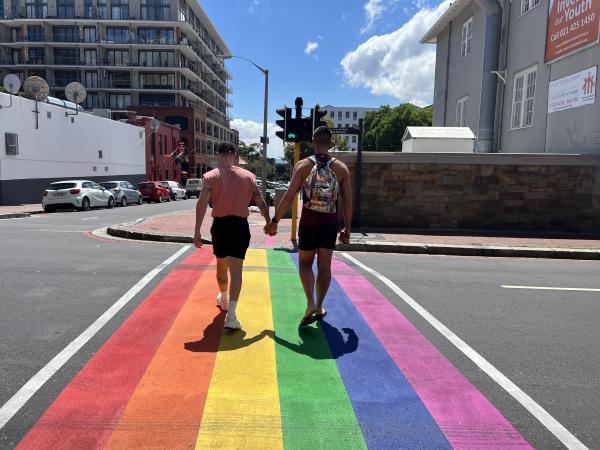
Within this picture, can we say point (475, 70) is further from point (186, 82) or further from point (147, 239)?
point (186, 82)

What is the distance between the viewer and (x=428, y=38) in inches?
1093

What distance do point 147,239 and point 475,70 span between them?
16897 millimetres

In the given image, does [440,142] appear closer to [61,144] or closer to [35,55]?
[61,144]

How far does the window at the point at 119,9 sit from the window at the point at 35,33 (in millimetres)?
9625

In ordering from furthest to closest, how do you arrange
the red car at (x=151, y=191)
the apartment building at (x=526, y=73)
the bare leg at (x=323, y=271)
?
1. the red car at (x=151, y=191)
2. the apartment building at (x=526, y=73)
3. the bare leg at (x=323, y=271)

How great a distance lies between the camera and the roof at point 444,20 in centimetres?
2170

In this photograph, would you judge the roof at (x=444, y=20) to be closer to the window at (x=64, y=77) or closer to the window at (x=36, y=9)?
the window at (x=64, y=77)

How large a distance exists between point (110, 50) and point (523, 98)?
58078 mm

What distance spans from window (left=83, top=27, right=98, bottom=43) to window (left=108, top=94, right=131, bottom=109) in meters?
7.51

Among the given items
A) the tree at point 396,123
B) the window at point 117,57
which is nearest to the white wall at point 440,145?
the tree at point 396,123

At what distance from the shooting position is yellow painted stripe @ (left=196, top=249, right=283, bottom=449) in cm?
272

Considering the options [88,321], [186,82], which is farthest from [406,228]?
[186,82]

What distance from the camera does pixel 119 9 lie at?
60281mm

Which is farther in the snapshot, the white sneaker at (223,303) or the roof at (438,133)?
the roof at (438,133)
